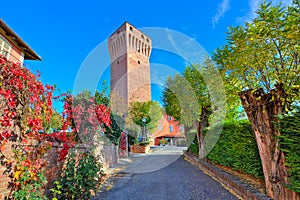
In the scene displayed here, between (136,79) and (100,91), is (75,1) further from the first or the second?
(136,79)

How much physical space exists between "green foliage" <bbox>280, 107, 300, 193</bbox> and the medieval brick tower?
20.3 meters

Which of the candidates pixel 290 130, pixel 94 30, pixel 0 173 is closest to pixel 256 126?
pixel 290 130

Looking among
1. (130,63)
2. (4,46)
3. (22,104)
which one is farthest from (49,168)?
(130,63)

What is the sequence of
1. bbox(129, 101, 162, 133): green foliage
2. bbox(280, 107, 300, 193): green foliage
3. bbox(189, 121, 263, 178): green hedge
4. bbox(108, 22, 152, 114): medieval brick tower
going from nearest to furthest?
bbox(280, 107, 300, 193): green foliage
bbox(189, 121, 263, 178): green hedge
bbox(129, 101, 162, 133): green foliage
bbox(108, 22, 152, 114): medieval brick tower

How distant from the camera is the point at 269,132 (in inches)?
116

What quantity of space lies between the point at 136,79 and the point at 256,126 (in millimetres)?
23282

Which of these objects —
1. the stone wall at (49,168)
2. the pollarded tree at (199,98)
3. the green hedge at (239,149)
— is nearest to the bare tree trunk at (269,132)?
the green hedge at (239,149)

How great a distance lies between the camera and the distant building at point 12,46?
605 cm

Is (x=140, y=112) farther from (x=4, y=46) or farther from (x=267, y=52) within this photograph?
(x=267, y=52)

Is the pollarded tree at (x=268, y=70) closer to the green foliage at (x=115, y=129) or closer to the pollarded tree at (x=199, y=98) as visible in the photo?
the pollarded tree at (x=199, y=98)

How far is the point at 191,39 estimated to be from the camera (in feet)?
27.2

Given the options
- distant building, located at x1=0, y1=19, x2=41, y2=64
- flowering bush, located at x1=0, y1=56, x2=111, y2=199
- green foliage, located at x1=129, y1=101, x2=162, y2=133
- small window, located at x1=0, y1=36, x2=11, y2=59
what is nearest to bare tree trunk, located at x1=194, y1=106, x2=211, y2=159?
flowering bush, located at x1=0, y1=56, x2=111, y2=199

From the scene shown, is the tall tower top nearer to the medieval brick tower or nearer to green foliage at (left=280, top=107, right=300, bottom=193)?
the medieval brick tower

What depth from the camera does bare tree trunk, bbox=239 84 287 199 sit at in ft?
9.03
